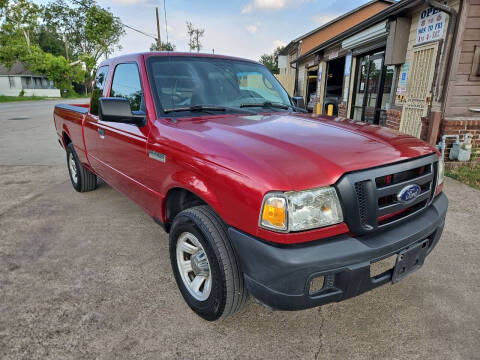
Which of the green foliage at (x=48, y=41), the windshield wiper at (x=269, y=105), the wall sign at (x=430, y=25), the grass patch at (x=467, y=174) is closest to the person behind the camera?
the windshield wiper at (x=269, y=105)

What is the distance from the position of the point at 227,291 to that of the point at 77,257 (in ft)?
6.01

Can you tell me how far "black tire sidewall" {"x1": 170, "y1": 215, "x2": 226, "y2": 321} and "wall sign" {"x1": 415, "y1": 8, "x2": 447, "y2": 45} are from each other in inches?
231

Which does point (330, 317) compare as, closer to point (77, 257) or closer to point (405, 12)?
point (77, 257)

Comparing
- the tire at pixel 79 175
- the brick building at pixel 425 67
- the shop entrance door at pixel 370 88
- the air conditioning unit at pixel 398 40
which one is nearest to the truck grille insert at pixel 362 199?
the tire at pixel 79 175

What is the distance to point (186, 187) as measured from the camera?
2062 mm

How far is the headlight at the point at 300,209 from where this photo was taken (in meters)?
1.56

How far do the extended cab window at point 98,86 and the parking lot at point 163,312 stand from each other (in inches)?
54.5

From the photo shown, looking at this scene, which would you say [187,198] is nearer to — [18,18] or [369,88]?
[369,88]

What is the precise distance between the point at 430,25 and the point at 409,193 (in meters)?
5.47

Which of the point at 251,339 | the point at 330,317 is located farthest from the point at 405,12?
the point at 251,339

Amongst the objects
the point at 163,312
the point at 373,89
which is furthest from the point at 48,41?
the point at 163,312

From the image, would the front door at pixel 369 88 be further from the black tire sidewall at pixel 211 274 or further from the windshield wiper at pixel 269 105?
the black tire sidewall at pixel 211 274

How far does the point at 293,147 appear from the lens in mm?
1819

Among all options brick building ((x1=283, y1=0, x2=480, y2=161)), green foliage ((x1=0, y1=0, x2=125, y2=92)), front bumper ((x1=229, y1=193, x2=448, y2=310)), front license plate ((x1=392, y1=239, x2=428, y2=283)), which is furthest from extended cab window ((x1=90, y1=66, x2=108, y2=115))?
green foliage ((x1=0, y1=0, x2=125, y2=92))
